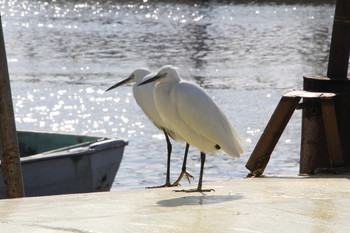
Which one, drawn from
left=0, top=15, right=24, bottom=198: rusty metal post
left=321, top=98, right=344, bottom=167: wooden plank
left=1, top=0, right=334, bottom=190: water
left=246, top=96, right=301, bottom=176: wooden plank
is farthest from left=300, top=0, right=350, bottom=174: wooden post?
Result: left=1, top=0, right=334, bottom=190: water

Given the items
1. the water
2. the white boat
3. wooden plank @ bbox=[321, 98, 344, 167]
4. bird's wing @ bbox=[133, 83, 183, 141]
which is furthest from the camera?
the water

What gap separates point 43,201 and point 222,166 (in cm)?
780

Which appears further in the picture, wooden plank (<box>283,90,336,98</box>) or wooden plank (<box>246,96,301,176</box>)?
wooden plank (<box>246,96,301,176</box>)

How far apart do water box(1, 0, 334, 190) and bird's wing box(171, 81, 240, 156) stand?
567 cm

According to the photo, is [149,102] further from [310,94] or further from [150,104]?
[310,94]

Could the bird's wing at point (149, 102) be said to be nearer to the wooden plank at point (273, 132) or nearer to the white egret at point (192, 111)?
the wooden plank at point (273, 132)

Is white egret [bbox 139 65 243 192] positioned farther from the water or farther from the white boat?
the water

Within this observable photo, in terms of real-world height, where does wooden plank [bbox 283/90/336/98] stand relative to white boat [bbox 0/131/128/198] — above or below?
above

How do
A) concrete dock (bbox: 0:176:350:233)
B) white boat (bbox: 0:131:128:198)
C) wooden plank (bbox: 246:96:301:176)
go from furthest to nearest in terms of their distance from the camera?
white boat (bbox: 0:131:128:198), wooden plank (bbox: 246:96:301:176), concrete dock (bbox: 0:176:350:233)

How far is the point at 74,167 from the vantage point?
1070 cm

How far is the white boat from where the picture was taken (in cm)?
1032

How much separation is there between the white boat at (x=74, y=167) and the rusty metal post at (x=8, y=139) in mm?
1879

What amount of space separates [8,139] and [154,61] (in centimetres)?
1903

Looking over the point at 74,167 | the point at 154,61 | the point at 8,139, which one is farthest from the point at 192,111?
the point at 154,61
